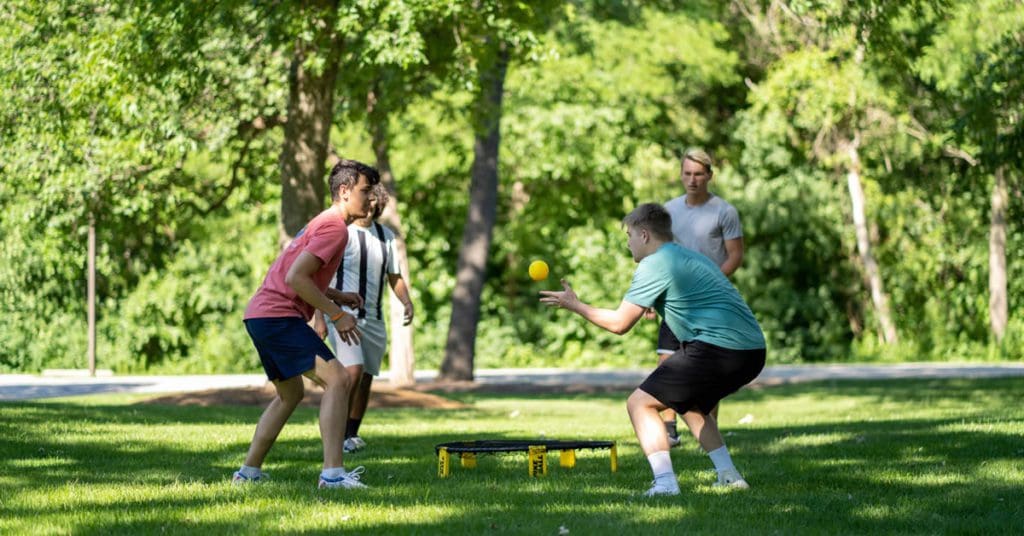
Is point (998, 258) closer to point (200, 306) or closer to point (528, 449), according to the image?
point (200, 306)

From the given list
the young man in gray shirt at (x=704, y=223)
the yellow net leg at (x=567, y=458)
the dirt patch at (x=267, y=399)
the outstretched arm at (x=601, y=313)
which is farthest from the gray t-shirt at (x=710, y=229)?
the dirt patch at (x=267, y=399)

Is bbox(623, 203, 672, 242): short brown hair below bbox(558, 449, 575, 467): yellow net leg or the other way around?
the other way around

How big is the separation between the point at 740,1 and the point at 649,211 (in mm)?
24169

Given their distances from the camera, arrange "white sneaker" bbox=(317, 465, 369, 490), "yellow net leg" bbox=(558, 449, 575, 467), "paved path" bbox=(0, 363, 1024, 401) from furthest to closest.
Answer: "paved path" bbox=(0, 363, 1024, 401), "yellow net leg" bbox=(558, 449, 575, 467), "white sneaker" bbox=(317, 465, 369, 490)

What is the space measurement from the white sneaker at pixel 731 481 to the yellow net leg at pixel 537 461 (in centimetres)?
108

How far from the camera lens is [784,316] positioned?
30.0 m

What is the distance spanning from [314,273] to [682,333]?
6.20 feet

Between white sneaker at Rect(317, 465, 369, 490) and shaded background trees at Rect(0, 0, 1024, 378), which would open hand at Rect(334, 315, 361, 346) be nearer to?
white sneaker at Rect(317, 465, 369, 490)

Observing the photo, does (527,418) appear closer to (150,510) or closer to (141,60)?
(141,60)

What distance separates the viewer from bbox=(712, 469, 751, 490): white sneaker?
748 cm

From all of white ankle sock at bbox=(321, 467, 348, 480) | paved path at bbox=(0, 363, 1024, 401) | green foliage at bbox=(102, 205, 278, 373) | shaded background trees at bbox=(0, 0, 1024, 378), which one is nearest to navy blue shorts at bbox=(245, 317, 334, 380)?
white ankle sock at bbox=(321, 467, 348, 480)

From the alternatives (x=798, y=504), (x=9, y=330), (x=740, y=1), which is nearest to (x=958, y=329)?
(x=740, y=1)

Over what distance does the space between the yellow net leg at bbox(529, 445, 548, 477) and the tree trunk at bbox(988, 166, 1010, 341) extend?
70.5 feet

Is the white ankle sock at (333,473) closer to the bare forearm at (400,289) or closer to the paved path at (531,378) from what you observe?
the bare forearm at (400,289)
